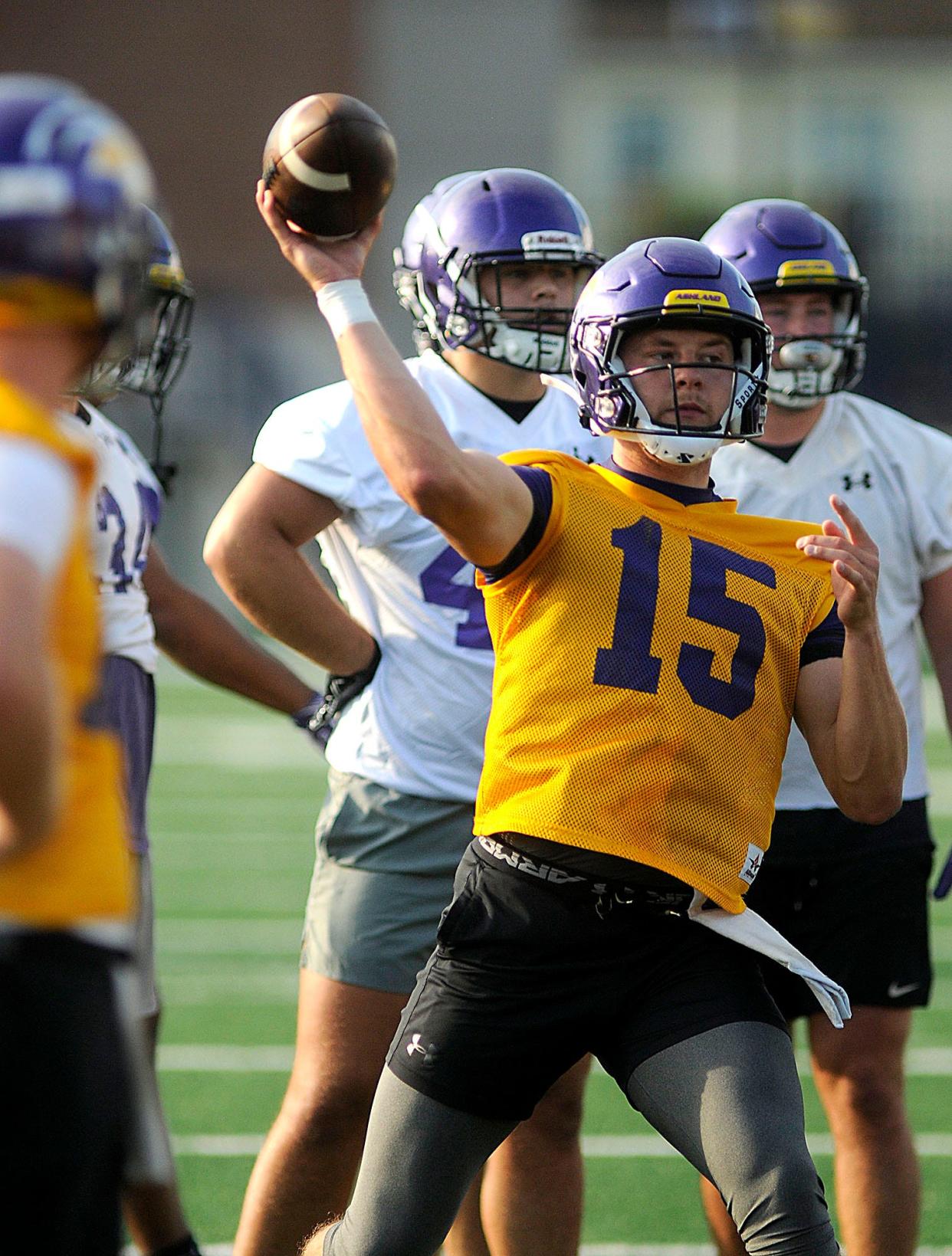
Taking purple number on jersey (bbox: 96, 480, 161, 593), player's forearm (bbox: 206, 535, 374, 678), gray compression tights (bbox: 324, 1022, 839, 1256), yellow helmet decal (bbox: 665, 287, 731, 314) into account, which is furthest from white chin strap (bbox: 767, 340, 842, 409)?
gray compression tights (bbox: 324, 1022, 839, 1256)

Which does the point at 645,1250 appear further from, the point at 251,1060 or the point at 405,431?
the point at 405,431

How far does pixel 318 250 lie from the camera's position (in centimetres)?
318

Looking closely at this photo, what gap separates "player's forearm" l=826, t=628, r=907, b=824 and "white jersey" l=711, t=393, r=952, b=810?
36.1 inches

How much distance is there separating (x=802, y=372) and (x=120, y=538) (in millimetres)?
1591

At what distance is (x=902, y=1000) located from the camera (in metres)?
4.14

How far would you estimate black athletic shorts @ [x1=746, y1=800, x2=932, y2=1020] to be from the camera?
413 centimetres

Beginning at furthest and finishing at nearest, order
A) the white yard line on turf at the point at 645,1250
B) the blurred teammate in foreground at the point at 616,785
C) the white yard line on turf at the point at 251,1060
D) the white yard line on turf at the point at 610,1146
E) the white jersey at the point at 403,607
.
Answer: the white yard line on turf at the point at 251,1060 < the white yard line on turf at the point at 610,1146 < the white yard line on turf at the point at 645,1250 < the white jersey at the point at 403,607 < the blurred teammate in foreground at the point at 616,785

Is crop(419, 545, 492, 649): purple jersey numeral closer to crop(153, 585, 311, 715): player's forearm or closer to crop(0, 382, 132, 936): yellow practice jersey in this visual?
crop(153, 585, 311, 715): player's forearm

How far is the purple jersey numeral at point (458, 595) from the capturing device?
3.91m

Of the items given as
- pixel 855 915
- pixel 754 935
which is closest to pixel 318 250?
pixel 754 935

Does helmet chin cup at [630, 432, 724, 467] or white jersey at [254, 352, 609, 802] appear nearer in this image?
helmet chin cup at [630, 432, 724, 467]

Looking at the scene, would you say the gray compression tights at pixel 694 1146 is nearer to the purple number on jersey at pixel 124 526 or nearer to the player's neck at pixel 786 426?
the purple number on jersey at pixel 124 526

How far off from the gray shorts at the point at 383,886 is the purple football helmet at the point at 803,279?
1247 millimetres

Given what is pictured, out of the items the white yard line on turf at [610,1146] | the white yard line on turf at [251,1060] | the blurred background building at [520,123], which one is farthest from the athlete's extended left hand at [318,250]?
the blurred background building at [520,123]
